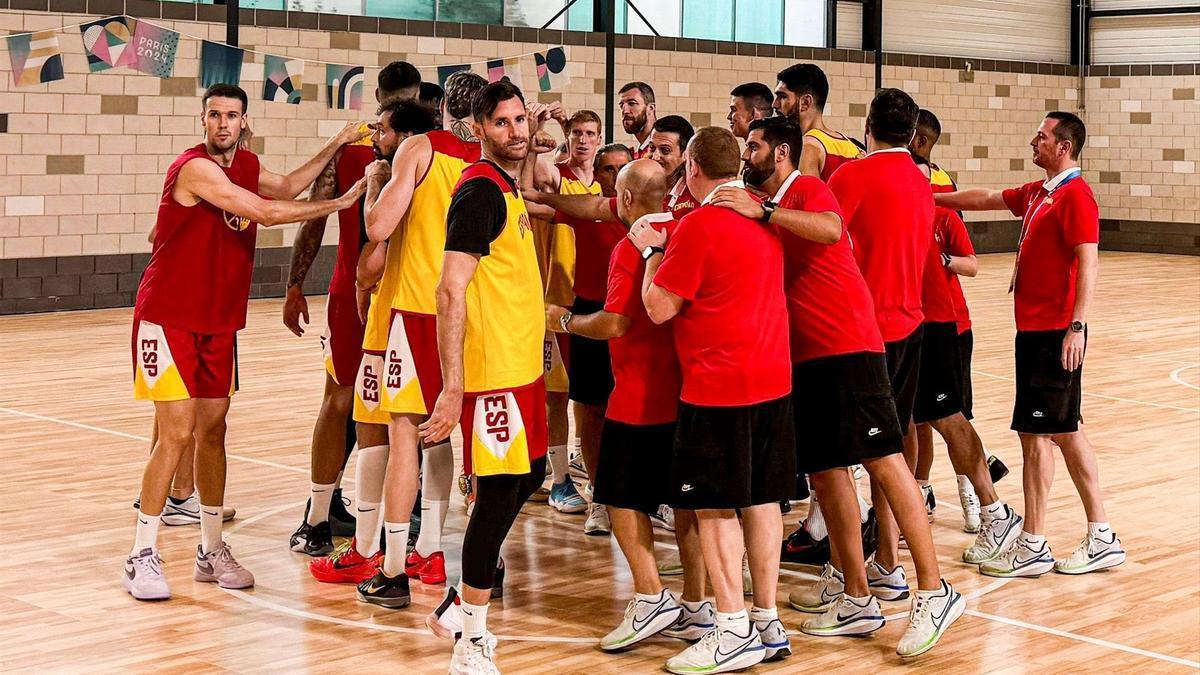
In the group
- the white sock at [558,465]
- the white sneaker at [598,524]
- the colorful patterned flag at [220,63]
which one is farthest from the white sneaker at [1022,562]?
the colorful patterned flag at [220,63]

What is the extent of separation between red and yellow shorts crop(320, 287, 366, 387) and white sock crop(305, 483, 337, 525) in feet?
1.40

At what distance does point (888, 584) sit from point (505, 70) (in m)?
11.8

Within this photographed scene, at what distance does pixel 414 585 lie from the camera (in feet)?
17.7

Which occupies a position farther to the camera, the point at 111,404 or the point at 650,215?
the point at 111,404

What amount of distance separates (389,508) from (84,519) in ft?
6.79

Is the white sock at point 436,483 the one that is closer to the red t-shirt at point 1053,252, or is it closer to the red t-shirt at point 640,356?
the red t-shirt at point 640,356

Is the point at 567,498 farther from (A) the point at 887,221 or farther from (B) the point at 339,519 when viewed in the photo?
(A) the point at 887,221

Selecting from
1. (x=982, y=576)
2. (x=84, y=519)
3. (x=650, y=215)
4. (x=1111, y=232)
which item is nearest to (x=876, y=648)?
(x=982, y=576)

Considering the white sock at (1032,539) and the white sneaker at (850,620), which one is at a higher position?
the white sock at (1032,539)

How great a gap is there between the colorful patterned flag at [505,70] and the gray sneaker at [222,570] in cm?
1038

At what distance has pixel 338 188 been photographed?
225 inches

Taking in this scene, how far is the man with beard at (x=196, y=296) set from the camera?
5.05 meters

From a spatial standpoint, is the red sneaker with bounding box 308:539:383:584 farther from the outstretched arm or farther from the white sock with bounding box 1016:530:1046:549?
the white sock with bounding box 1016:530:1046:549

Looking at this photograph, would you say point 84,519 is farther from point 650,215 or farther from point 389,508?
point 650,215
